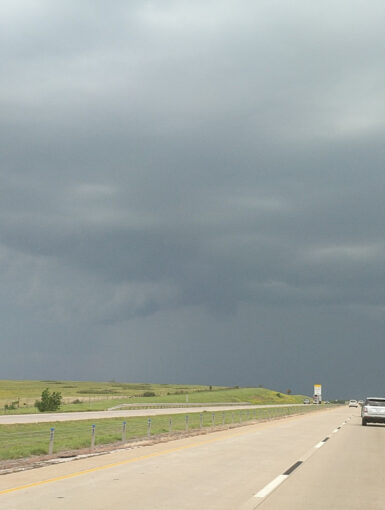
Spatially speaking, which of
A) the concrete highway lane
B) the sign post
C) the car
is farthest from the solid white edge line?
the sign post

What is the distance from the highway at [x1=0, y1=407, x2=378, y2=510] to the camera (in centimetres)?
1029

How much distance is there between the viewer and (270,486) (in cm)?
1233

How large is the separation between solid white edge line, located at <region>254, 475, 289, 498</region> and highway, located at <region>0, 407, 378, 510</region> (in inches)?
0.7

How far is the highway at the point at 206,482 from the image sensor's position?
405 inches

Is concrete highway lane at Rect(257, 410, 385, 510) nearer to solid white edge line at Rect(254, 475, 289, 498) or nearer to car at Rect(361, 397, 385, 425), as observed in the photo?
solid white edge line at Rect(254, 475, 289, 498)

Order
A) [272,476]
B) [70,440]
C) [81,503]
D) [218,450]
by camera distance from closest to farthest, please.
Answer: [81,503] → [272,476] → [218,450] → [70,440]

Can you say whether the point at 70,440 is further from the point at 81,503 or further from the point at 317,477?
the point at 81,503

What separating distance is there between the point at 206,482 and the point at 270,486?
1.34 m

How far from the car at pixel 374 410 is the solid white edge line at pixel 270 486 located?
26244mm

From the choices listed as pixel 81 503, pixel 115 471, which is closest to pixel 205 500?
pixel 81 503

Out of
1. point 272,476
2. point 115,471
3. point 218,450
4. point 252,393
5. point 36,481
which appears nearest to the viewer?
point 36,481

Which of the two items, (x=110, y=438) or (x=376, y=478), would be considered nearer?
(x=376, y=478)

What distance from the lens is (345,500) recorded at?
10969mm

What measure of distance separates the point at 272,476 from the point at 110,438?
53.6 feet
